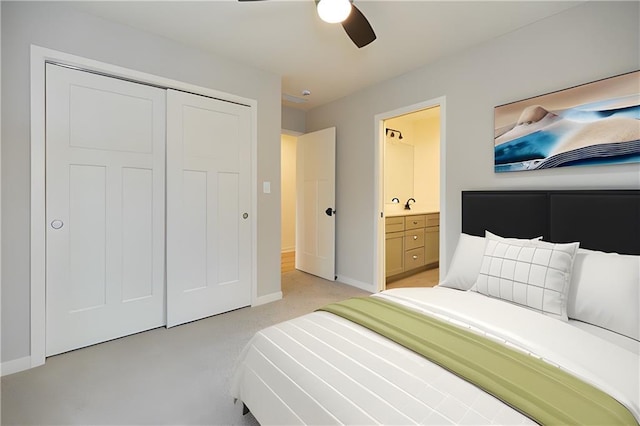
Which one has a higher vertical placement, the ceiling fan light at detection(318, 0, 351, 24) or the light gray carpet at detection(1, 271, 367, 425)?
the ceiling fan light at detection(318, 0, 351, 24)

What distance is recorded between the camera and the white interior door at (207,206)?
2.62 meters

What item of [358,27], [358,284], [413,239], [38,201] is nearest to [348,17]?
[358,27]

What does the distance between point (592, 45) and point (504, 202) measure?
1180 mm

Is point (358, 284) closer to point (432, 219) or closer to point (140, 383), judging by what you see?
point (432, 219)

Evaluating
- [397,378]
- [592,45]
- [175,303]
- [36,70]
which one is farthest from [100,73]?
[592,45]

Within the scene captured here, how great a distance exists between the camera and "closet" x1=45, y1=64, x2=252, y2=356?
2139 mm

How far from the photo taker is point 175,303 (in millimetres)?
2633

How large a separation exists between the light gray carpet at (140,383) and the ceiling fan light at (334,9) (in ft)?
7.21

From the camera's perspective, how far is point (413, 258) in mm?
4273

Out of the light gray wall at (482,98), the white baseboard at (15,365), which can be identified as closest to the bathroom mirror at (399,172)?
the light gray wall at (482,98)

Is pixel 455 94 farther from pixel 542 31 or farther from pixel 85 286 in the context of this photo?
pixel 85 286

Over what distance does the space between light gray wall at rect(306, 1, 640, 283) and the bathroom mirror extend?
105 cm

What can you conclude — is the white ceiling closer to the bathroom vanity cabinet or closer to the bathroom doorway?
the bathroom vanity cabinet

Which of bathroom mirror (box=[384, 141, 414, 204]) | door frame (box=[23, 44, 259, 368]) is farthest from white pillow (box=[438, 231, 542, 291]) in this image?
door frame (box=[23, 44, 259, 368])
